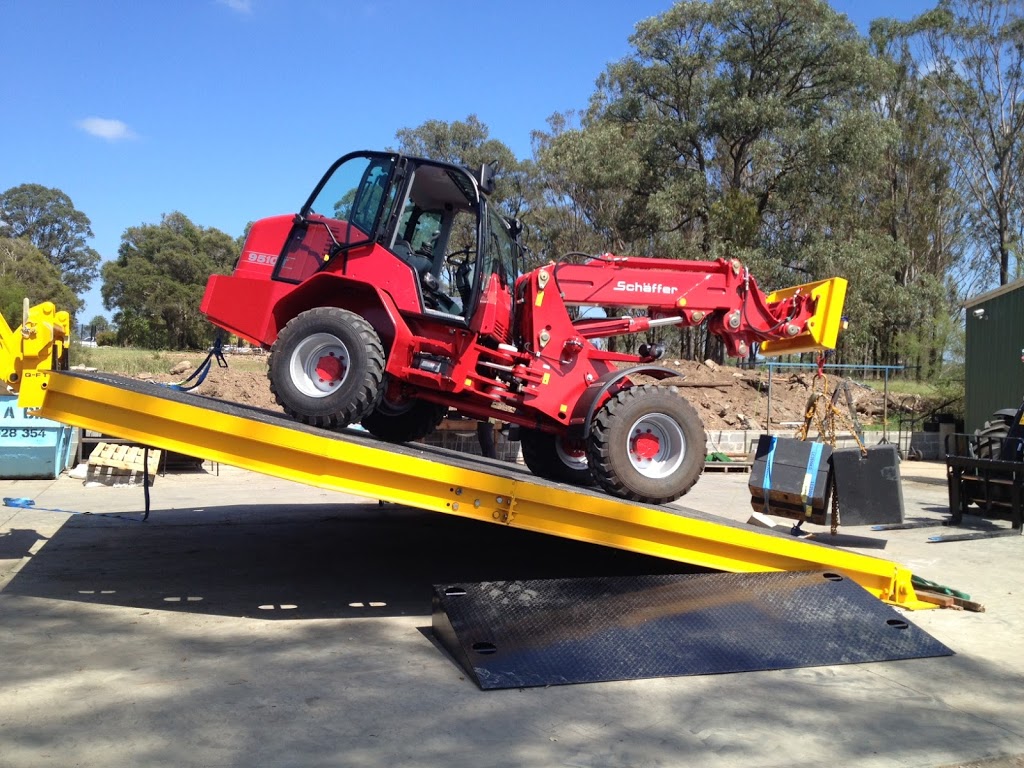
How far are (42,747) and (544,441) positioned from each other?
17.0 ft

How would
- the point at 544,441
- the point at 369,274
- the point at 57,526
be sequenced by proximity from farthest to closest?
1. the point at 57,526
2. the point at 544,441
3. the point at 369,274

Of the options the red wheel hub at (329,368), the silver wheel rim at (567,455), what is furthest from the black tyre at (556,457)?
the red wheel hub at (329,368)

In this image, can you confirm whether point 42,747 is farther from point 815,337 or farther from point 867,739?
point 815,337

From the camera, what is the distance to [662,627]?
213 inches

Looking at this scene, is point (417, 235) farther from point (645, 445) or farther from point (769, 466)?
point (769, 466)

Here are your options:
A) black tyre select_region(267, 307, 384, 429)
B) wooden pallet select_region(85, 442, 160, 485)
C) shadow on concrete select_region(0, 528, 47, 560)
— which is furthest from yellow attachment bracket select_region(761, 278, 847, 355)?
wooden pallet select_region(85, 442, 160, 485)

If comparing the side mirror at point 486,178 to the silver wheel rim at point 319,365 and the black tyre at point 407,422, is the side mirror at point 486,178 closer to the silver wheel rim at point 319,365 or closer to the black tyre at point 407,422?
the silver wheel rim at point 319,365

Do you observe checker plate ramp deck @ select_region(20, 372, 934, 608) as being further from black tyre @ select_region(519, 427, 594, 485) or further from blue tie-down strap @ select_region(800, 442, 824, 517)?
blue tie-down strap @ select_region(800, 442, 824, 517)

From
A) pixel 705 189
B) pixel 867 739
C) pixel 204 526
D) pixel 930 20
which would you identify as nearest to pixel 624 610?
pixel 867 739

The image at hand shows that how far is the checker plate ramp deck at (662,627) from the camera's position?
4.97m

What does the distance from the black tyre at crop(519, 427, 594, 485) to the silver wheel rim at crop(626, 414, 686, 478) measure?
1.44m

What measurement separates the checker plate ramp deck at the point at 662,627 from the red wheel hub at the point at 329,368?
5.74 ft

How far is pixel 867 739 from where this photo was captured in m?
4.15

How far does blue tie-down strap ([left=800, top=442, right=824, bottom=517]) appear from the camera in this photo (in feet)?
28.0
